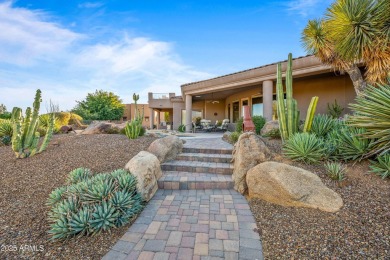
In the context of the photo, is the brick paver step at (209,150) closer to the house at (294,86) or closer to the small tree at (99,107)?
the house at (294,86)

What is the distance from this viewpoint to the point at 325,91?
995 centimetres

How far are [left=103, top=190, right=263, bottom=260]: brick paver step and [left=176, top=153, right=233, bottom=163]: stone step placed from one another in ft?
5.34

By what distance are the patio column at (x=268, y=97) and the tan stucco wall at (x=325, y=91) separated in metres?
2.39

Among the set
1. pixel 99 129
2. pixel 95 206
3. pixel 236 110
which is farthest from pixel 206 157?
pixel 236 110

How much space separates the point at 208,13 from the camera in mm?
7941

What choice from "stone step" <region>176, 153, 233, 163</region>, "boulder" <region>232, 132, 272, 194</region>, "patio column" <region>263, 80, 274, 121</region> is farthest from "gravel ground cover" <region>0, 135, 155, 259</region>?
"patio column" <region>263, 80, 274, 121</region>

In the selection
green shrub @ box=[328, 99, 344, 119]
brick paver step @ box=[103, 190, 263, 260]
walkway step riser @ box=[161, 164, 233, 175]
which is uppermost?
green shrub @ box=[328, 99, 344, 119]

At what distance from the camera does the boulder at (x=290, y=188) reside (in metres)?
2.84

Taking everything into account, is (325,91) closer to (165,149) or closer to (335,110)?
(335,110)

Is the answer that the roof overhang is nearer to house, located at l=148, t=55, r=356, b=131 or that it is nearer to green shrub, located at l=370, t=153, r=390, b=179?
house, located at l=148, t=55, r=356, b=131

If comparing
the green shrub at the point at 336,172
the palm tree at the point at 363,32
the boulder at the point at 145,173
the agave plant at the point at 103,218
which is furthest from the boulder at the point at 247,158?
the palm tree at the point at 363,32

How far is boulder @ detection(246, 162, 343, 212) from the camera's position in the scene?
2840 millimetres

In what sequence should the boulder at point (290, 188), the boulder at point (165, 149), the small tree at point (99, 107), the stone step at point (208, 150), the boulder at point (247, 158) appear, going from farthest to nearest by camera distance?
the small tree at point (99, 107)
the stone step at point (208, 150)
the boulder at point (165, 149)
the boulder at point (247, 158)
the boulder at point (290, 188)

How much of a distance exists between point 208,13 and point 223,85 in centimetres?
446
